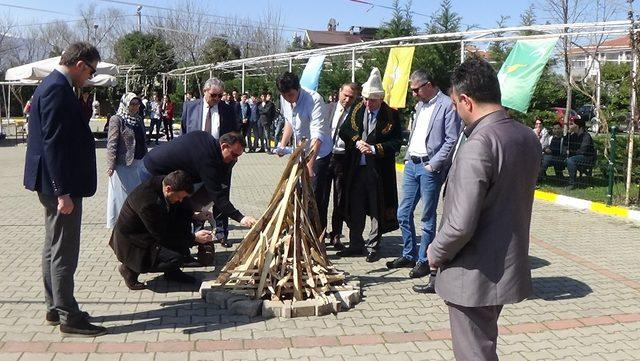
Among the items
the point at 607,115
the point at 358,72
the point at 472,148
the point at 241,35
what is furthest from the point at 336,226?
the point at 241,35

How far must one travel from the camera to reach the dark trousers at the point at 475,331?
9.50 feet

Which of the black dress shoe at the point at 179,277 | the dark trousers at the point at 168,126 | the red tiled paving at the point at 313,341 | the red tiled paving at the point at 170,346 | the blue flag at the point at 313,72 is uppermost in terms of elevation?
the blue flag at the point at 313,72

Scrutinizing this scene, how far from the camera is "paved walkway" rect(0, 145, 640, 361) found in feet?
14.3

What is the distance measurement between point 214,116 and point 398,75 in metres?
7.02

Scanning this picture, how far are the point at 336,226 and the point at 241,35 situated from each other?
39.3 metres

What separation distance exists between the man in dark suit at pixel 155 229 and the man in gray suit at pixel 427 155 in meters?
1.99

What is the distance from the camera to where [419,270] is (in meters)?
6.21

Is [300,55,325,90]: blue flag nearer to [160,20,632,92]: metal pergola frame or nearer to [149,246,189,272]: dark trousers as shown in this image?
[160,20,632,92]: metal pergola frame

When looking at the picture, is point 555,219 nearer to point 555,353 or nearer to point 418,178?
point 418,178

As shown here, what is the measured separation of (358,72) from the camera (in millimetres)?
21375

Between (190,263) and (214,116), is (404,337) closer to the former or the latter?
(190,263)

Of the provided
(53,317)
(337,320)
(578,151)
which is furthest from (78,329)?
(578,151)

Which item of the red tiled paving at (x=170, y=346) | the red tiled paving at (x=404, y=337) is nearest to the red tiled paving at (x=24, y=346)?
the red tiled paving at (x=170, y=346)

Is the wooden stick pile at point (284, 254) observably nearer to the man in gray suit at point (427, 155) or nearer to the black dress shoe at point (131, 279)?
the black dress shoe at point (131, 279)
